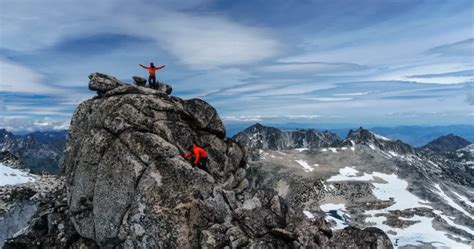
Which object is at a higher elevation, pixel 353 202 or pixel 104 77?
pixel 104 77

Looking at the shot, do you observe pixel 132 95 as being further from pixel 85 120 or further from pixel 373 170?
pixel 373 170

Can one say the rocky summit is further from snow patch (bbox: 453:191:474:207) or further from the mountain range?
snow patch (bbox: 453:191:474:207)

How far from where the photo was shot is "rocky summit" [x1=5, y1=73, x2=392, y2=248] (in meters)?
A: 30.1

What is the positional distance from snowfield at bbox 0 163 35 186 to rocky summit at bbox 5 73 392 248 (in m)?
60.3

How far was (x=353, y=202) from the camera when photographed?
498ft

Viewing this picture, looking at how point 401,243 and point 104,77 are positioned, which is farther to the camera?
point 401,243

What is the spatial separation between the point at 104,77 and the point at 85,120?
582 cm

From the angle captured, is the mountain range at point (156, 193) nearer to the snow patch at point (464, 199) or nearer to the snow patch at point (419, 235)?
the snow patch at point (419, 235)

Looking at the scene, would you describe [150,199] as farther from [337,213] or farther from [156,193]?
[337,213]

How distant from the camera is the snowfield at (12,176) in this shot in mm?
90375

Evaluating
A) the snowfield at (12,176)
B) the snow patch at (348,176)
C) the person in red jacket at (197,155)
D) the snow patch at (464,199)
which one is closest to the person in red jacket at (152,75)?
the person in red jacket at (197,155)

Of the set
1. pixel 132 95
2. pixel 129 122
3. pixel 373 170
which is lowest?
pixel 373 170

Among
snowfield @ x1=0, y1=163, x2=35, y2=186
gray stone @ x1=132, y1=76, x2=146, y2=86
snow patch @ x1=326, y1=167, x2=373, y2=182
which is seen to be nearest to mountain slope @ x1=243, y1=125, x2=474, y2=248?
snow patch @ x1=326, y1=167, x2=373, y2=182

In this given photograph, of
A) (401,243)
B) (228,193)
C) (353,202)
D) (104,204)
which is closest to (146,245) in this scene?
(104,204)
